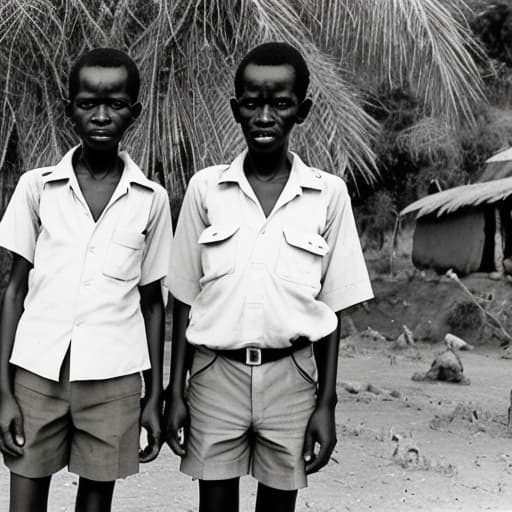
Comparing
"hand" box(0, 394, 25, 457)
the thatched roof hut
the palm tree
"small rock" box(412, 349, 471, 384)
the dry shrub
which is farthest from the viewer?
the thatched roof hut

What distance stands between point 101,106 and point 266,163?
0.44 meters

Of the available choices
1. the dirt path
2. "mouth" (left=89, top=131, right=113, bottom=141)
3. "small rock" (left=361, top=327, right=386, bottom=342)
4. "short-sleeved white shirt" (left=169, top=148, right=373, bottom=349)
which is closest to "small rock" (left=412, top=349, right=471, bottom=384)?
the dirt path

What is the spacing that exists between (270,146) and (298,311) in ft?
1.35

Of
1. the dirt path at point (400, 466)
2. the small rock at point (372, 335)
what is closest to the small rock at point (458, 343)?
A: the small rock at point (372, 335)

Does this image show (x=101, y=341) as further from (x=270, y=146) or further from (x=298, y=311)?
(x=270, y=146)

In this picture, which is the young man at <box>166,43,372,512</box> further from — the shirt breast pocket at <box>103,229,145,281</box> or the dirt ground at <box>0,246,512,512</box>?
the dirt ground at <box>0,246,512,512</box>

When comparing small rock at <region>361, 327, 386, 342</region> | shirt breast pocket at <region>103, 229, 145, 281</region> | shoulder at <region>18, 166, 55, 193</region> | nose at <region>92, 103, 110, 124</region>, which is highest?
nose at <region>92, 103, 110, 124</region>

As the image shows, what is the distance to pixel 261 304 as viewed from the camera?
2.12 meters

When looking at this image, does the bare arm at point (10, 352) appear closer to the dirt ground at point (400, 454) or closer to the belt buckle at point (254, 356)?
the belt buckle at point (254, 356)

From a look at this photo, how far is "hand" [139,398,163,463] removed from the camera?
2.17 meters

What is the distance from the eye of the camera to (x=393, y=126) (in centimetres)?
1190

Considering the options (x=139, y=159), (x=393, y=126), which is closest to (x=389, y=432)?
(x=139, y=159)

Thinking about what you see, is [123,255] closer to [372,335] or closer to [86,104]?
[86,104]

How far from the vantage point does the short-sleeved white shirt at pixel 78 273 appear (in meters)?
2.12
